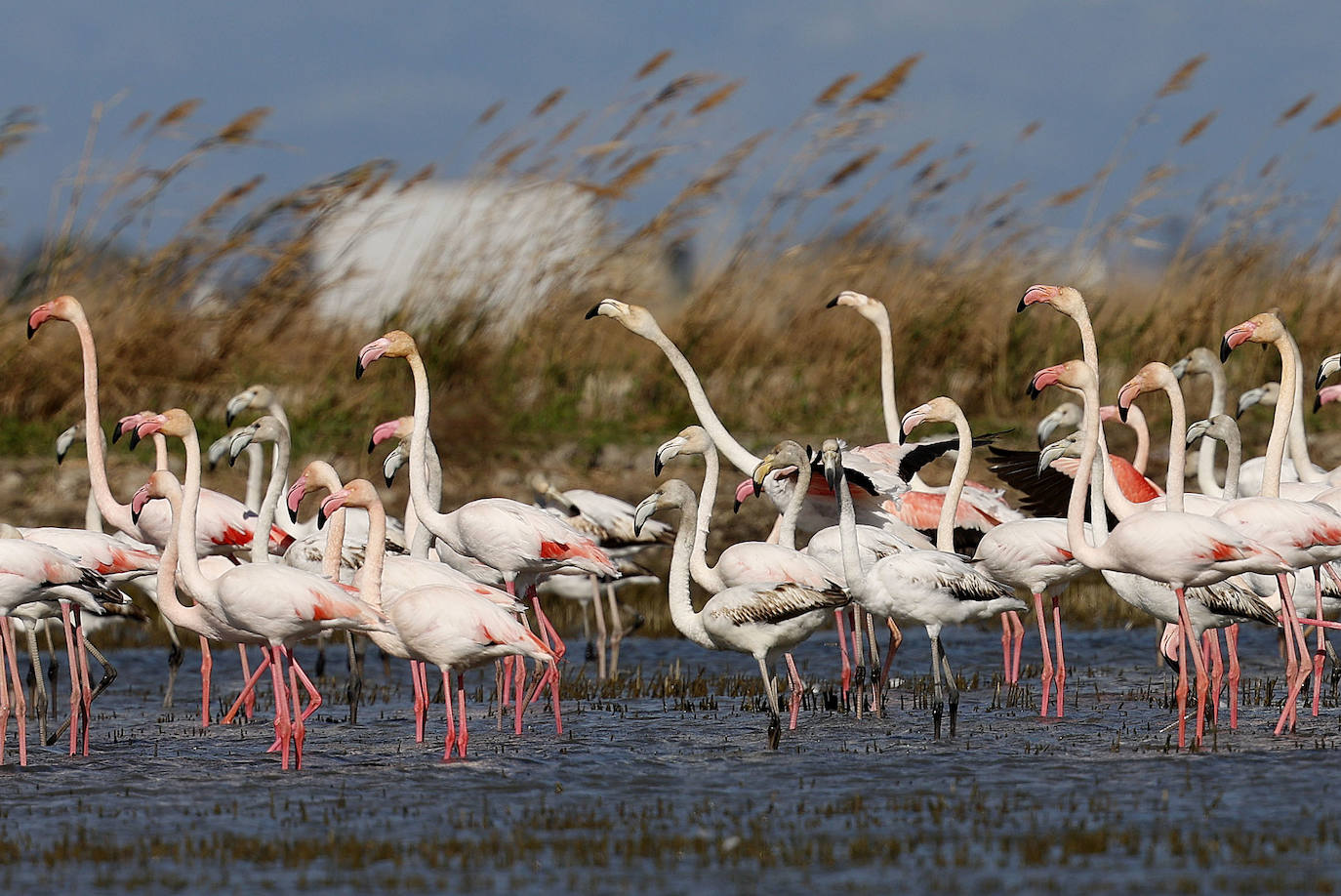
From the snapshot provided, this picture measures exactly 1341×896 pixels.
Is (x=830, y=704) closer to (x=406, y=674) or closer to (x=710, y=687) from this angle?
(x=710, y=687)

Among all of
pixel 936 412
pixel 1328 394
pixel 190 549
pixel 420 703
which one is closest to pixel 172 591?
pixel 190 549

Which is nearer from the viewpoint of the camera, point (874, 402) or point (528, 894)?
point (528, 894)

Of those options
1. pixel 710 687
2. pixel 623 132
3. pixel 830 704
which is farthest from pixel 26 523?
pixel 830 704

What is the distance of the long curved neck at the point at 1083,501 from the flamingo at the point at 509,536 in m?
2.39

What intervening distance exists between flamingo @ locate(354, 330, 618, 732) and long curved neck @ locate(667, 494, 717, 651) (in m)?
0.55

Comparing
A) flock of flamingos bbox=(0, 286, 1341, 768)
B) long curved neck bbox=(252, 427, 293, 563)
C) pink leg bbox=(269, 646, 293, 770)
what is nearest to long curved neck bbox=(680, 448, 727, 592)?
flock of flamingos bbox=(0, 286, 1341, 768)

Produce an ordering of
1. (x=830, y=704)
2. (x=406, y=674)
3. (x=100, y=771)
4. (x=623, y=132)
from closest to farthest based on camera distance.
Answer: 1. (x=100, y=771)
2. (x=830, y=704)
3. (x=406, y=674)
4. (x=623, y=132)

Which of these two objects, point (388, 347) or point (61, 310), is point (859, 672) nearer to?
point (388, 347)

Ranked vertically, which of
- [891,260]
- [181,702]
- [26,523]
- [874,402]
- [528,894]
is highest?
[891,260]

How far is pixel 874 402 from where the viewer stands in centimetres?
1490

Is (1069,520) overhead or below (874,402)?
below

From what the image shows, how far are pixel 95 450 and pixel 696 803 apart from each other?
174 inches

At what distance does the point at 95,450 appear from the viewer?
9.11 m

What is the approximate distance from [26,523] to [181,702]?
4.55m
